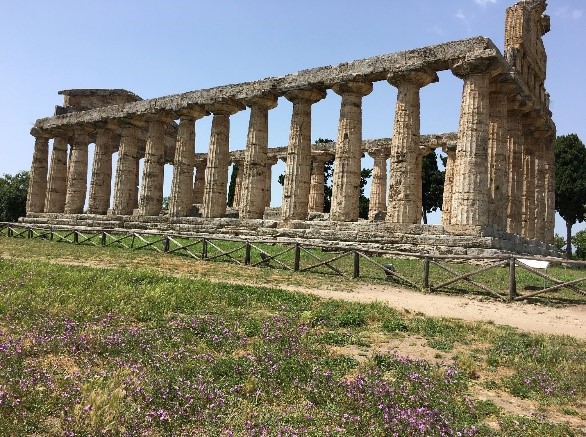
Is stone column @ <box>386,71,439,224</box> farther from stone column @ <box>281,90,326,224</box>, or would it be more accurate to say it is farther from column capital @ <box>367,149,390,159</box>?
column capital @ <box>367,149,390,159</box>

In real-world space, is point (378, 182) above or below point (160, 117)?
below

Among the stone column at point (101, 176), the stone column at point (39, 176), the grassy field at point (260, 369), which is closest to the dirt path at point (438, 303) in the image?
the grassy field at point (260, 369)

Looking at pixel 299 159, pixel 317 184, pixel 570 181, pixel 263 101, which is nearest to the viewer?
pixel 299 159

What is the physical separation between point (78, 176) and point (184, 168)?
42.9ft

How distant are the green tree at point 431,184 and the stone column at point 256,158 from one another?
35.3 m

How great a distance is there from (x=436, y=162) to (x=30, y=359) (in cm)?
6174

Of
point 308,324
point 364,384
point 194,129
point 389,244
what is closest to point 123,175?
point 194,129

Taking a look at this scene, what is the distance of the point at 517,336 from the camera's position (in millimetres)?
9789

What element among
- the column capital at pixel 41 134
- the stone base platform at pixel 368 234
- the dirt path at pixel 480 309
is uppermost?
the column capital at pixel 41 134

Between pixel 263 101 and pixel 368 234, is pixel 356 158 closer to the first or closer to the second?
pixel 368 234

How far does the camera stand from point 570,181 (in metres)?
52.9

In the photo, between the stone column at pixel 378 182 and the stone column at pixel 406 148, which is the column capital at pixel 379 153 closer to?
the stone column at pixel 378 182

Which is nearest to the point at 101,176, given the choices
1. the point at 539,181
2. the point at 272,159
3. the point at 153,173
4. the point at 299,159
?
the point at 153,173

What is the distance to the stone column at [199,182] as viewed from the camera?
166ft
